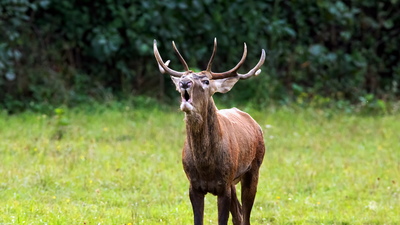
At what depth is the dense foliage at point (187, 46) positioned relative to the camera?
11824mm

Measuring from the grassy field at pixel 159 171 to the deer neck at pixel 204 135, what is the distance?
1.30m

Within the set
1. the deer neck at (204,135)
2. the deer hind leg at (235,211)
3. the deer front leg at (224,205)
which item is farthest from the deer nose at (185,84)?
the deer hind leg at (235,211)

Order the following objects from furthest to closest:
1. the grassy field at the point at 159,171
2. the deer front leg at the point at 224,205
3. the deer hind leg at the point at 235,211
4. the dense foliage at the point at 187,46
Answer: the dense foliage at the point at 187,46, the grassy field at the point at 159,171, the deer hind leg at the point at 235,211, the deer front leg at the point at 224,205

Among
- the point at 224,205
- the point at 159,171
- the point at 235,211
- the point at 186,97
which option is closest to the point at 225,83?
the point at 186,97

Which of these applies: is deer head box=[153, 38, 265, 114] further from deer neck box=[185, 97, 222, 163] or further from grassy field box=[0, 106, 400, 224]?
grassy field box=[0, 106, 400, 224]

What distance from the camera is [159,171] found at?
7449 mm

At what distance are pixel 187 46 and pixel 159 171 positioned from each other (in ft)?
20.4

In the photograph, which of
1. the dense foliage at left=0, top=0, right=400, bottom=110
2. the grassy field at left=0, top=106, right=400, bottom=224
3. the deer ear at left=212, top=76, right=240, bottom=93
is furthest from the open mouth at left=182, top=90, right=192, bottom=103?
the dense foliage at left=0, top=0, right=400, bottom=110

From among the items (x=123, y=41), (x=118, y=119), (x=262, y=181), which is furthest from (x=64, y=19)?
(x=262, y=181)

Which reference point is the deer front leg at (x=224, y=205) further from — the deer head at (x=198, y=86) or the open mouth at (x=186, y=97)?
the open mouth at (x=186, y=97)

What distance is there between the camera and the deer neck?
452cm

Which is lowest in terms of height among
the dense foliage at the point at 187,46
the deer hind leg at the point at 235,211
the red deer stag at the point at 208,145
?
the dense foliage at the point at 187,46

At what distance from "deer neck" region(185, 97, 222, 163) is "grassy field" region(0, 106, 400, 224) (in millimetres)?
1299

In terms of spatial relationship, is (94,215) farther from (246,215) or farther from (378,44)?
(378,44)
